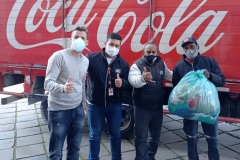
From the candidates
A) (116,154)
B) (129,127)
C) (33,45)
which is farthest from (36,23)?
(116,154)

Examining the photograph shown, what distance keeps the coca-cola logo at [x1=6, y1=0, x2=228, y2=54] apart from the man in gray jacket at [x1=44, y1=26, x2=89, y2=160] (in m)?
1.29

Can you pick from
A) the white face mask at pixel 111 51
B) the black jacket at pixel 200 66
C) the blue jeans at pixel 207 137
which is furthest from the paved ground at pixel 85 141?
the white face mask at pixel 111 51

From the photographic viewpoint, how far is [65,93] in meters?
2.91

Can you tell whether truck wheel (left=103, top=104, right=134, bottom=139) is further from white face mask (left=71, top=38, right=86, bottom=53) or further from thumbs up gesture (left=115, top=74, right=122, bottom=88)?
white face mask (left=71, top=38, right=86, bottom=53)

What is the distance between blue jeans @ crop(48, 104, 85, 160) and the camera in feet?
9.59

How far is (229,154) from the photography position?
4.15 m

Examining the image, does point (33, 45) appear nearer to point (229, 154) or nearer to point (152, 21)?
point (152, 21)

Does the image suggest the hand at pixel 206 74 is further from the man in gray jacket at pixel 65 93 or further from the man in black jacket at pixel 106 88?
the man in gray jacket at pixel 65 93

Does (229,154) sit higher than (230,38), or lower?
lower

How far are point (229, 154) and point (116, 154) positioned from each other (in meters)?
1.88

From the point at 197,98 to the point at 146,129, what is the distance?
72 centimetres

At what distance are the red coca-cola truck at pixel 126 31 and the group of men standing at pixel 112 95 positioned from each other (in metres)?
0.65

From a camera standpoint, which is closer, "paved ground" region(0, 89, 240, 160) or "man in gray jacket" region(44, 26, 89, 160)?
"man in gray jacket" region(44, 26, 89, 160)

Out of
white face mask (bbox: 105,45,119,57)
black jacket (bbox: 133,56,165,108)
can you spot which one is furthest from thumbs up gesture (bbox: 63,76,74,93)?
black jacket (bbox: 133,56,165,108)
